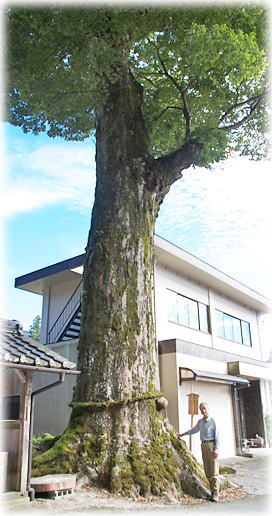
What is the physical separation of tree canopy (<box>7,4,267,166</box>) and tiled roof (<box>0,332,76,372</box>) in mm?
5437

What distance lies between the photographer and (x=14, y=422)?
20.5ft

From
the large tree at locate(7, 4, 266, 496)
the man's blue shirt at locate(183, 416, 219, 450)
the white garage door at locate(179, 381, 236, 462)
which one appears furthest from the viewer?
the white garage door at locate(179, 381, 236, 462)

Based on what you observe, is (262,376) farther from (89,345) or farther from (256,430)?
(89,345)

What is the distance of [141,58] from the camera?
10.9 metres

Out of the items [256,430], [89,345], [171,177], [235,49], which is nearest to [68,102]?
[171,177]

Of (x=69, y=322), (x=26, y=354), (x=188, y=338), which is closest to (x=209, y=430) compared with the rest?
(x=26, y=354)

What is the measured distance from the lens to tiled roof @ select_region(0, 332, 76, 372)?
5.81m

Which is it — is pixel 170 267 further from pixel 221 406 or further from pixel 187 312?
pixel 221 406

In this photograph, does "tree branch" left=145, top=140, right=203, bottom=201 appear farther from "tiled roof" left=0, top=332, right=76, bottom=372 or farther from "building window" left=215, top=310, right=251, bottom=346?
"building window" left=215, top=310, right=251, bottom=346

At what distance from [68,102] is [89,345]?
5554 mm

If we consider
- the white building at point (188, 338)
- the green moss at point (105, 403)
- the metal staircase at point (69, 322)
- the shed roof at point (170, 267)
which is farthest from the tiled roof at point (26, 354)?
A: the metal staircase at point (69, 322)

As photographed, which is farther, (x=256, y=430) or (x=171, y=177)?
(x=256, y=430)

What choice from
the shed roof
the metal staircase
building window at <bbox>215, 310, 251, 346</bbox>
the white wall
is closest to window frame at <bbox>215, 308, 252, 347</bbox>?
building window at <bbox>215, 310, 251, 346</bbox>

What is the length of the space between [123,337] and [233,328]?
1355cm
